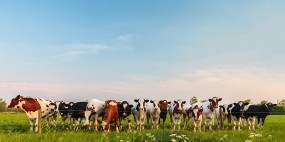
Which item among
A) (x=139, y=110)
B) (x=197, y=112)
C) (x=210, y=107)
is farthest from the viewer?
(x=210, y=107)

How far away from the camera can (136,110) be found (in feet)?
93.3

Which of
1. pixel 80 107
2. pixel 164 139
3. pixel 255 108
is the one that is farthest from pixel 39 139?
pixel 255 108

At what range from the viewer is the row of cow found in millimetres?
26297

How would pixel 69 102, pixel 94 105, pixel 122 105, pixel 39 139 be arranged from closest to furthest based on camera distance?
pixel 39 139
pixel 94 105
pixel 122 105
pixel 69 102

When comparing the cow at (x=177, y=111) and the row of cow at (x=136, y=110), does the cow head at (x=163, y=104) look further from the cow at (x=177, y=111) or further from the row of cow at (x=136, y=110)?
the cow at (x=177, y=111)

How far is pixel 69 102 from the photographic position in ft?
105

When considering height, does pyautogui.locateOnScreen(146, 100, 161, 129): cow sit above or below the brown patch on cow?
below

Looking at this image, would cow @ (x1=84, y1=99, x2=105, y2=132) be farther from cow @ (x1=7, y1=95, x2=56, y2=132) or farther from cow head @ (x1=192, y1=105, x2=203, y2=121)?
cow head @ (x1=192, y1=105, x2=203, y2=121)

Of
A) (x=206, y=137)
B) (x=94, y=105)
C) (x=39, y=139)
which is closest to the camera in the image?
(x=39, y=139)

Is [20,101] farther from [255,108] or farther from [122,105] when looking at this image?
[255,108]

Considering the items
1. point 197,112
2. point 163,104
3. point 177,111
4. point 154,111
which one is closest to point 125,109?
point 154,111

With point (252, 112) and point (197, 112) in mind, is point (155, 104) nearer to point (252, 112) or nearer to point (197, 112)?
point (197, 112)

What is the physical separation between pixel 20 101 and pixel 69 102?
563cm

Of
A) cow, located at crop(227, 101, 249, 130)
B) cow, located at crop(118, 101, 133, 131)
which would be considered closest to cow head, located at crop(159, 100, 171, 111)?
cow, located at crop(118, 101, 133, 131)
